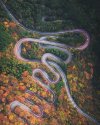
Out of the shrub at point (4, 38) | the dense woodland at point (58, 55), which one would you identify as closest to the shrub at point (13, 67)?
the dense woodland at point (58, 55)

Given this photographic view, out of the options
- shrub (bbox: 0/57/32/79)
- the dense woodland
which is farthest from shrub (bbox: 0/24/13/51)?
shrub (bbox: 0/57/32/79)

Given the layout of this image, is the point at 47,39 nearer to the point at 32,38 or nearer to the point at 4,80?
the point at 32,38

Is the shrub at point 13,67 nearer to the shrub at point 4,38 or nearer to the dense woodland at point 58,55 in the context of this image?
the dense woodland at point 58,55

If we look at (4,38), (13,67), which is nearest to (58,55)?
(13,67)

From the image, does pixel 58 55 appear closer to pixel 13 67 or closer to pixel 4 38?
pixel 13 67

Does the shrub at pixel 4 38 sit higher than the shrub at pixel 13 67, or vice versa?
the shrub at pixel 4 38

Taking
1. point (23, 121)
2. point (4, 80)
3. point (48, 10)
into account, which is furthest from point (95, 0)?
point (23, 121)

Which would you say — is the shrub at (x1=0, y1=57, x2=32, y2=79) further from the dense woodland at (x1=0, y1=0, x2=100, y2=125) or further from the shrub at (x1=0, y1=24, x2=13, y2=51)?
the shrub at (x1=0, y1=24, x2=13, y2=51)

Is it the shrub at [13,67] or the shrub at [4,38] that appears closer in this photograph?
the shrub at [13,67]
